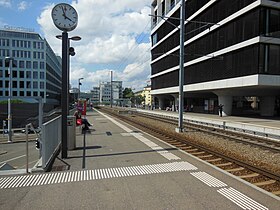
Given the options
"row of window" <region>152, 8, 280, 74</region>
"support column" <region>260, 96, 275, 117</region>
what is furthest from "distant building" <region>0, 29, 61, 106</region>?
"support column" <region>260, 96, 275, 117</region>

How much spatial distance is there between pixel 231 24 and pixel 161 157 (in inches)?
1044

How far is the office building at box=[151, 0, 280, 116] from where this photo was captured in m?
26.7

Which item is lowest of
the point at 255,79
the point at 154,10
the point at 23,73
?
the point at 255,79

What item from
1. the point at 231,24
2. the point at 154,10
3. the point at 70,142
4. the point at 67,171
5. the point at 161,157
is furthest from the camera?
the point at 154,10

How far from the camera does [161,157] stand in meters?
9.23

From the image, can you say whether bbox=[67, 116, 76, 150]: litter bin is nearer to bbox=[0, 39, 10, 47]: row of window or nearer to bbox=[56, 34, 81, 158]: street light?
bbox=[56, 34, 81, 158]: street light

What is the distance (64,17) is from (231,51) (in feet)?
84.9

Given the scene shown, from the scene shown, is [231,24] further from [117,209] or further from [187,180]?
[117,209]

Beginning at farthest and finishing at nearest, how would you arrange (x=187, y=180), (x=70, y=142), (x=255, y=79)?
(x=255, y=79)
(x=70, y=142)
(x=187, y=180)

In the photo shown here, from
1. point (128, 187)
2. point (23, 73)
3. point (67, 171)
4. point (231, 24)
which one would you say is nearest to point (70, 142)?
point (67, 171)

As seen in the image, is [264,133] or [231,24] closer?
[264,133]

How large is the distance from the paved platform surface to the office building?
11.4m

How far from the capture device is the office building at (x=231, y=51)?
2667 cm

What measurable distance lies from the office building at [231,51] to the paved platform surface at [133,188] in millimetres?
11419
